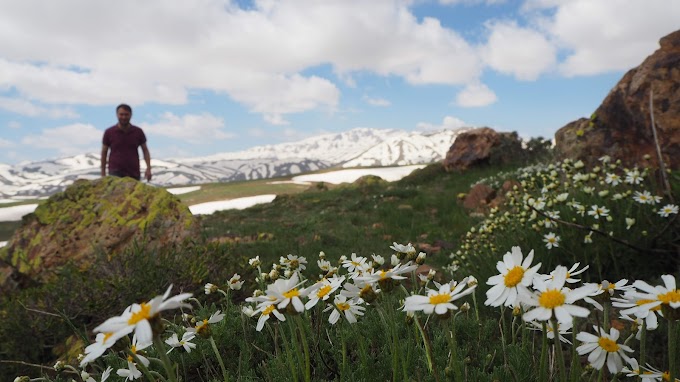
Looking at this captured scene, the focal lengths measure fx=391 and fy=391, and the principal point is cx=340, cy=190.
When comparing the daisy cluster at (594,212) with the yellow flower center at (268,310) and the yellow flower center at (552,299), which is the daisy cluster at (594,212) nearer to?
the yellow flower center at (552,299)

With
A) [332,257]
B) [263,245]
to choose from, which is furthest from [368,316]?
[263,245]

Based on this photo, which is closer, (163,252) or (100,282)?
(100,282)

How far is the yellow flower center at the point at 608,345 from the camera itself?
4.25 feet

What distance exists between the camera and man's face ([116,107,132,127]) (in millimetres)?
8516

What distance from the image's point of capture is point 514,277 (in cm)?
135

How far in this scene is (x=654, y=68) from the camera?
22.8ft

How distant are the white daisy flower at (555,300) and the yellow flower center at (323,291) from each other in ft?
2.61

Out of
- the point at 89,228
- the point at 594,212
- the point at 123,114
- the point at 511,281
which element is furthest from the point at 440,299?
the point at 123,114

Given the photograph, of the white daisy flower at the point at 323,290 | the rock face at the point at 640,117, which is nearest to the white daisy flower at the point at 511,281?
the white daisy flower at the point at 323,290

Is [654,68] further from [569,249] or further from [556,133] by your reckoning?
[569,249]

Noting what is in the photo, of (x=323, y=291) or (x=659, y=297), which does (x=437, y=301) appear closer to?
(x=323, y=291)

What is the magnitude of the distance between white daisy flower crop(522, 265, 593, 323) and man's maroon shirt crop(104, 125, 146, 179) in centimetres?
948

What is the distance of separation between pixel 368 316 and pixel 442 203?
10057 mm

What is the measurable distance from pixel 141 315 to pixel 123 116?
871cm
